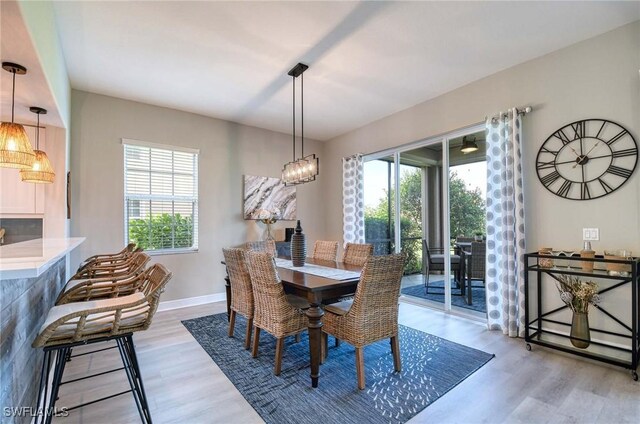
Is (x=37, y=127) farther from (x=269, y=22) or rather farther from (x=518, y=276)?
(x=518, y=276)

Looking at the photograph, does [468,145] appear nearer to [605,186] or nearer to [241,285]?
[605,186]

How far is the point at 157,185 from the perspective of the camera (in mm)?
4305

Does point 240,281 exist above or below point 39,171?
below

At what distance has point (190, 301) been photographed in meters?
4.42

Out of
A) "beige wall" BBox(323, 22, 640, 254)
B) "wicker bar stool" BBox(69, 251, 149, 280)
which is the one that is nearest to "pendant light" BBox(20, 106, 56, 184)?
"wicker bar stool" BBox(69, 251, 149, 280)

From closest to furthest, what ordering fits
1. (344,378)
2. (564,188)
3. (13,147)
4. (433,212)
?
(13,147), (344,378), (564,188), (433,212)

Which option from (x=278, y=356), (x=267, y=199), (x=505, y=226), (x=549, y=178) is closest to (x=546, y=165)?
(x=549, y=178)

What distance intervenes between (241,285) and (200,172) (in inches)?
95.2

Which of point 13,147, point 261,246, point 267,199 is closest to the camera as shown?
point 13,147

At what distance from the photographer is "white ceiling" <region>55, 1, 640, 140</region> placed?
2.37 metres

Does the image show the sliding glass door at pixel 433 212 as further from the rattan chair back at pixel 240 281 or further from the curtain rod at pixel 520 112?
the rattan chair back at pixel 240 281

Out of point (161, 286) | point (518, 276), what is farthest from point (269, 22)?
point (518, 276)

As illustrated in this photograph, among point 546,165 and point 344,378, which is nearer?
point 344,378

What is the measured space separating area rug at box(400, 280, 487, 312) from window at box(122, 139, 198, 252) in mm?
3496
